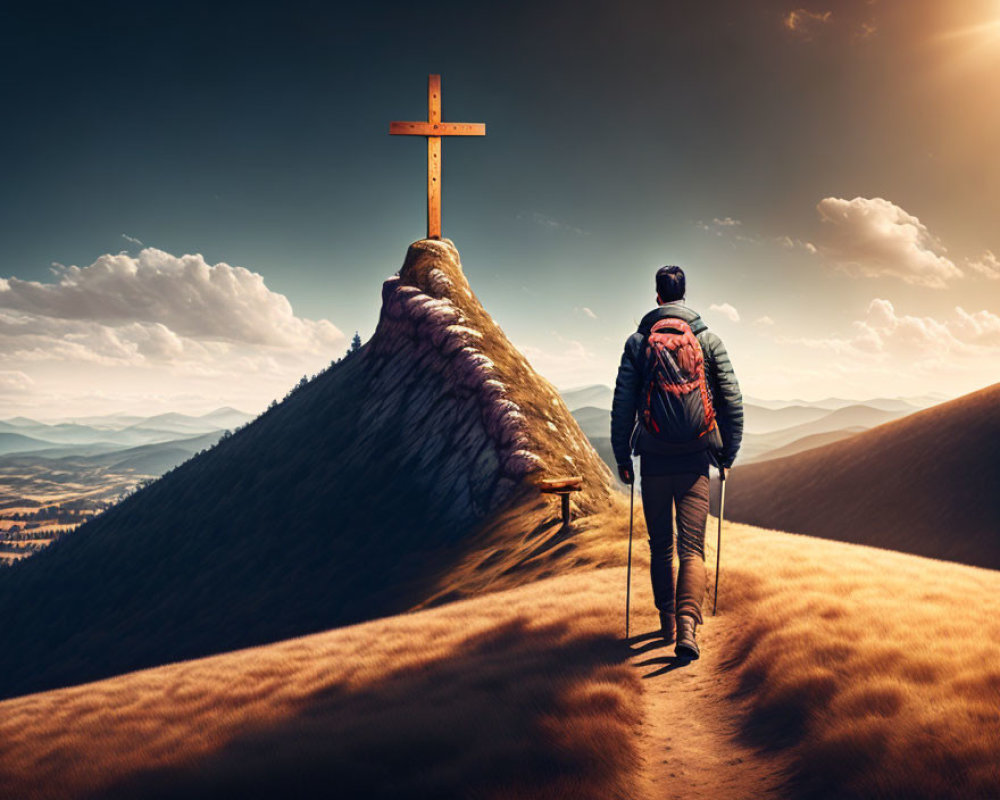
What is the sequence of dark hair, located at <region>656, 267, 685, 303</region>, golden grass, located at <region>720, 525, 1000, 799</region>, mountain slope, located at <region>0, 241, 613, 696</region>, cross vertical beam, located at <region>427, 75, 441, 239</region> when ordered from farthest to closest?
cross vertical beam, located at <region>427, 75, 441, 239</region> < mountain slope, located at <region>0, 241, 613, 696</region> < dark hair, located at <region>656, 267, 685, 303</region> < golden grass, located at <region>720, 525, 1000, 799</region>

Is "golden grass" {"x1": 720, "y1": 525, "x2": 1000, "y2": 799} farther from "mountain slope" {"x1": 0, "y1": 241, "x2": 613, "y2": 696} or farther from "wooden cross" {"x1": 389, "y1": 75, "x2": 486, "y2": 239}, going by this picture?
"wooden cross" {"x1": 389, "y1": 75, "x2": 486, "y2": 239}

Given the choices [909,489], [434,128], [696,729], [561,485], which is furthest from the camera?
[909,489]

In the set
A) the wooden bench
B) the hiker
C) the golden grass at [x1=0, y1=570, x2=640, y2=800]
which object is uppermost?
the hiker

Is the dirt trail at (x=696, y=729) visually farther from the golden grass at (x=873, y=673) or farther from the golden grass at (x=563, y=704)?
the golden grass at (x=873, y=673)

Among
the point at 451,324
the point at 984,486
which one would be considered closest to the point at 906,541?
the point at 984,486

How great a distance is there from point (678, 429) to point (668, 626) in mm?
2725

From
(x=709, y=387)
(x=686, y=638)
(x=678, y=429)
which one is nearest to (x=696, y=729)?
(x=686, y=638)

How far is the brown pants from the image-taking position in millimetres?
7664

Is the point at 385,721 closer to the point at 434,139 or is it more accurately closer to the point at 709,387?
the point at 709,387

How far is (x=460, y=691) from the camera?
7.34 metres

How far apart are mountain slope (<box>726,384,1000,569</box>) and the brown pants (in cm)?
6100

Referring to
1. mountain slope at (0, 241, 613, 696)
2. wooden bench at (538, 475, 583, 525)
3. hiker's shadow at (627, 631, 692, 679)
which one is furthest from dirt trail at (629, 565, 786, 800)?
mountain slope at (0, 241, 613, 696)

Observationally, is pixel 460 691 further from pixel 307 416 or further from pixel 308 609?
pixel 307 416

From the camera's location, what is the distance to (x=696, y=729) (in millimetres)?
6355
